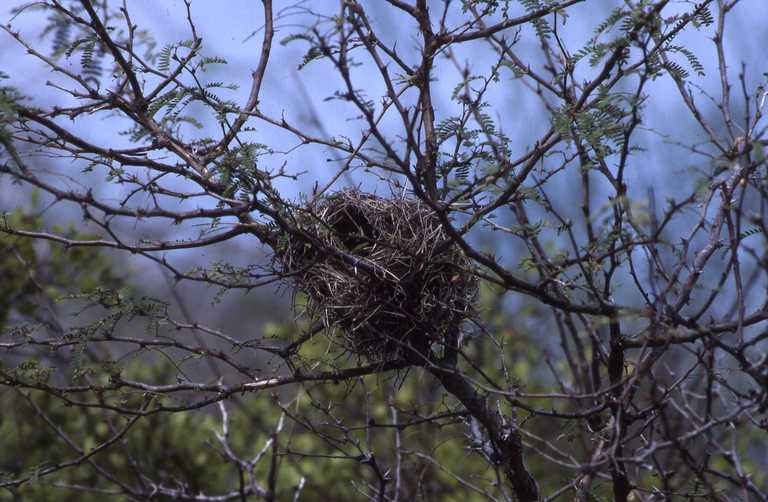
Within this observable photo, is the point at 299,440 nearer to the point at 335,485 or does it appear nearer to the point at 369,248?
the point at 335,485

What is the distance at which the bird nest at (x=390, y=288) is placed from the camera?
2.89 m

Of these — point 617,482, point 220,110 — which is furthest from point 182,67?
point 617,482

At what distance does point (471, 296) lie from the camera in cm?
305

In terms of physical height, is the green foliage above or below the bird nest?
above

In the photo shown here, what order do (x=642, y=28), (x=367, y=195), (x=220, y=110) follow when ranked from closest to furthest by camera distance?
1. (x=642, y=28)
2. (x=220, y=110)
3. (x=367, y=195)

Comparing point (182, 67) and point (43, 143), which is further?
point (182, 67)

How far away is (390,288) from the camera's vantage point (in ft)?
9.73

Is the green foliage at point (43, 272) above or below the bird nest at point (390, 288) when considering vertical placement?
above

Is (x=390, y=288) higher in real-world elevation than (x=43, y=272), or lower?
lower

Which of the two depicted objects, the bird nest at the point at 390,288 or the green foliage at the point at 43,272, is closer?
the bird nest at the point at 390,288

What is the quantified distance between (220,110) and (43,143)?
1.77 feet

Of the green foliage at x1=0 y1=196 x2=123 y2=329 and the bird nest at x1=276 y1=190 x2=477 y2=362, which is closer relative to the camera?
the bird nest at x1=276 y1=190 x2=477 y2=362

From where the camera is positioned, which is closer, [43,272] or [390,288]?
[390,288]

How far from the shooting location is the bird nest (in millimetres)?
2893
